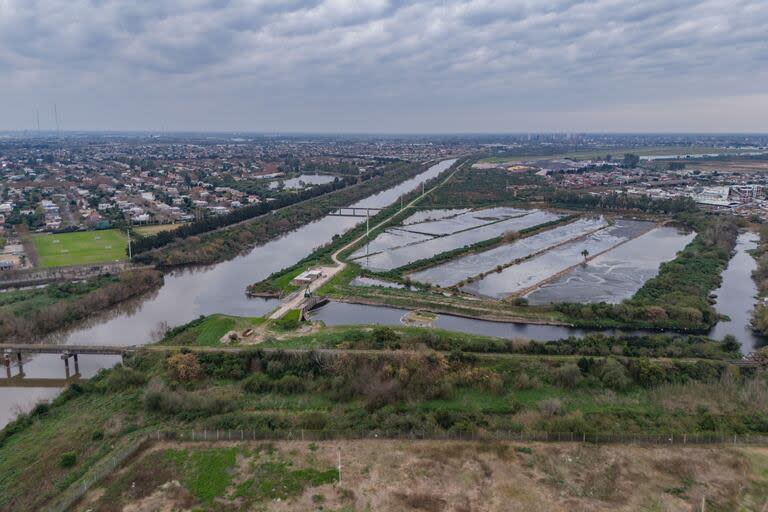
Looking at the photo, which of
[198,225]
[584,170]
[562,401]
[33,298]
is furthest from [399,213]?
[584,170]

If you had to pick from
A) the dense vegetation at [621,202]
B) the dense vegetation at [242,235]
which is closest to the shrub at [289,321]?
the dense vegetation at [242,235]

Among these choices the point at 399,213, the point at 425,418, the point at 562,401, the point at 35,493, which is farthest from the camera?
the point at 399,213

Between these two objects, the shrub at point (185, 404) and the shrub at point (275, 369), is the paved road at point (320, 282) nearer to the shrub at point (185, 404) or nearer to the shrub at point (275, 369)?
the shrub at point (275, 369)

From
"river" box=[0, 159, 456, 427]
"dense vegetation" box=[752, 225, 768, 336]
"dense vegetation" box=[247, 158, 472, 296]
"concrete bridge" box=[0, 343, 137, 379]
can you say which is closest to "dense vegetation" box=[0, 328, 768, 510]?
"concrete bridge" box=[0, 343, 137, 379]

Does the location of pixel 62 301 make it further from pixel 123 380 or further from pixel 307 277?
pixel 307 277

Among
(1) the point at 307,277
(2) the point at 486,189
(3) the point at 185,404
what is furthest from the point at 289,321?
(2) the point at 486,189

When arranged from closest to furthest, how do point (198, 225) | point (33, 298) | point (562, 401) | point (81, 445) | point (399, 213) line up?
1. point (81, 445)
2. point (562, 401)
3. point (33, 298)
4. point (198, 225)
5. point (399, 213)

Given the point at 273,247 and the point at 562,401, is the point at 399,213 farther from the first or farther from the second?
the point at 562,401
